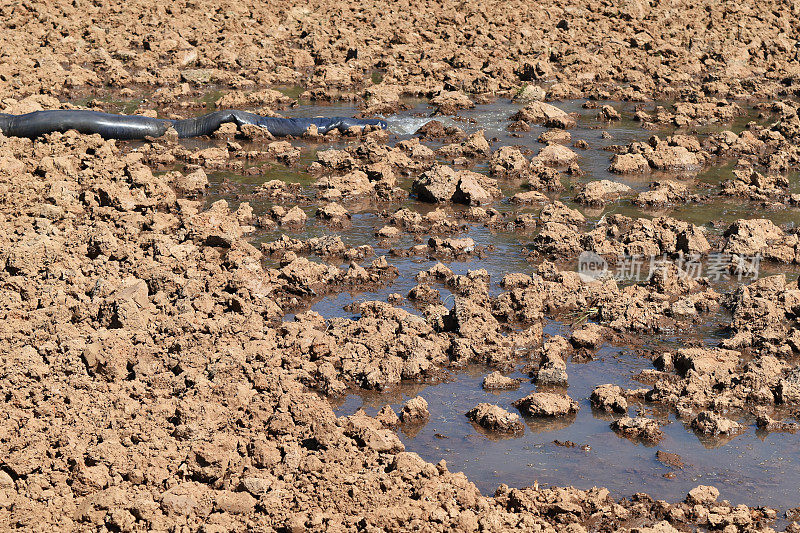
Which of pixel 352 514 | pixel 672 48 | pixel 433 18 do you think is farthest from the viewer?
pixel 433 18

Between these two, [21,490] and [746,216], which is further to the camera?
[746,216]

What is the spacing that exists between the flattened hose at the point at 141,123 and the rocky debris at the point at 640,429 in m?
7.26

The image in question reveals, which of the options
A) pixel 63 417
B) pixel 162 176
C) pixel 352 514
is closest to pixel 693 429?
pixel 352 514

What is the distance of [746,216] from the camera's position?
10133mm

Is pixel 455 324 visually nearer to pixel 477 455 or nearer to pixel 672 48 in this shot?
pixel 477 455

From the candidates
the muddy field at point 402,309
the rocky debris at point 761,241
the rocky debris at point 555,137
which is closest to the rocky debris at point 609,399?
the muddy field at point 402,309

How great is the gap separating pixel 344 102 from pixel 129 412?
926 centimetres

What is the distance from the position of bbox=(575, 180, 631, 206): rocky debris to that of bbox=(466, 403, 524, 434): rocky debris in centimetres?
456

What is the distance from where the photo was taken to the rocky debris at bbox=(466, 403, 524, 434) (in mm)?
6246

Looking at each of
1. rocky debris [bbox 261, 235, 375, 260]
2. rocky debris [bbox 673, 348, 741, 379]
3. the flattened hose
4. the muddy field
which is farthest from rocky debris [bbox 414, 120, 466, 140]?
rocky debris [bbox 673, 348, 741, 379]

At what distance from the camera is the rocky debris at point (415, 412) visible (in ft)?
20.6

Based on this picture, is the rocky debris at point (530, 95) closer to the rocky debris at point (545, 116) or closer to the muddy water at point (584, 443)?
the rocky debris at point (545, 116)

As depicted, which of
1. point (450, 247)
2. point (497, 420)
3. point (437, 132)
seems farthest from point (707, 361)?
point (437, 132)

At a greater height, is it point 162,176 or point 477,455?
point 477,455
